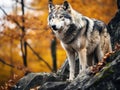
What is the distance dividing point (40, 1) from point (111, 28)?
11.0 meters

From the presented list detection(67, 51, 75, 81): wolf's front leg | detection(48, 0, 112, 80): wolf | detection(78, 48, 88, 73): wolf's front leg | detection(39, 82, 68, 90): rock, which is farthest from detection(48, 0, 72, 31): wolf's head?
detection(39, 82, 68, 90): rock

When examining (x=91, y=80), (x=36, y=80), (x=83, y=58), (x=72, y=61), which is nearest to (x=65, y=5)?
(x=83, y=58)

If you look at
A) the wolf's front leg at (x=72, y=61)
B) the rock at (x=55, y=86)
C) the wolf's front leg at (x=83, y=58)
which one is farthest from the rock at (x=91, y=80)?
the wolf's front leg at (x=83, y=58)

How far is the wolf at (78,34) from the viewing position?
39.2 ft

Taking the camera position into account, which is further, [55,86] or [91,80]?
[55,86]

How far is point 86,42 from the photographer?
12586 millimetres

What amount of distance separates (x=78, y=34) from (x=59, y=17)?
944 mm

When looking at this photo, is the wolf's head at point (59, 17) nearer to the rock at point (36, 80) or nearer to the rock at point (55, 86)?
the rock at point (55, 86)

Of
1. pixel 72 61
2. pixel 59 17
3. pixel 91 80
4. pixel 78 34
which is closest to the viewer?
pixel 91 80

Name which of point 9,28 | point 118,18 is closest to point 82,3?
point 9,28

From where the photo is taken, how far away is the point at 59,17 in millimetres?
11805

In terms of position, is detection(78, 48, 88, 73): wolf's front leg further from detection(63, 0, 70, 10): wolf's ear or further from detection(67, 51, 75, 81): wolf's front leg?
detection(63, 0, 70, 10): wolf's ear

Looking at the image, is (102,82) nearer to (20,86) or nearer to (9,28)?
(20,86)

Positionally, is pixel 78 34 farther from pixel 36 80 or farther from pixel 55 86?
pixel 36 80
